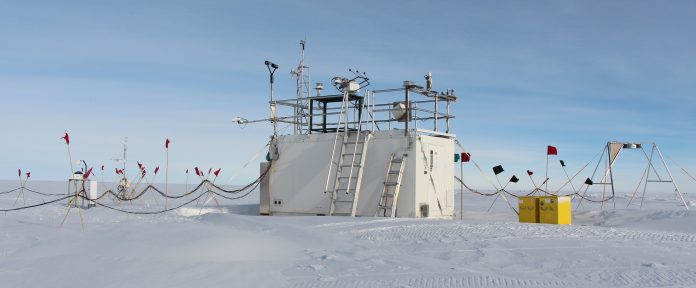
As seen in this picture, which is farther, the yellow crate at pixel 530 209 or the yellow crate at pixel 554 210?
the yellow crate at pixel 530 209

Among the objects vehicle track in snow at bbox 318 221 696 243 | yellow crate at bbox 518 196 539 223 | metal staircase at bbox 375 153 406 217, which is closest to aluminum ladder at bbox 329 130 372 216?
metal staircase at bbox 375 153 406 217

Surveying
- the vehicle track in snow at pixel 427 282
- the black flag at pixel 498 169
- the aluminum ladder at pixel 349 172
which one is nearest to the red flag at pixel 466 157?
the black flag at pixel 498 169

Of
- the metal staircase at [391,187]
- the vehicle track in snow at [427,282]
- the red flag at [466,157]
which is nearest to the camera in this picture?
the vehicle track in snow at [427,282]

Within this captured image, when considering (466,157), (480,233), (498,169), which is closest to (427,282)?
(480,233)

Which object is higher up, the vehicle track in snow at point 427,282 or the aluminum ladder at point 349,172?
the aluminum ladder at point 349,172

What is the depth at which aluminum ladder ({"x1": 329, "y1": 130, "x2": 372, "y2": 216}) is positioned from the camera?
1544 cm

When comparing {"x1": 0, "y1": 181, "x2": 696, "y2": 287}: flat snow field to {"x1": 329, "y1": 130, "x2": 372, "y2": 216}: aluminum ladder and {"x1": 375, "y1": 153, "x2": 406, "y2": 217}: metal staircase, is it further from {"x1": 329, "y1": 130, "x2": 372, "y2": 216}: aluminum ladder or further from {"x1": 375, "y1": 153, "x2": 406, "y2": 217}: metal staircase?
{"x1": 329, "y1": 130, "x2": 372, "y2": 216}: aluminum ladder

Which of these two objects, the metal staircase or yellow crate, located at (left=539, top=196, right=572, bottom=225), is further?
the metal staircase

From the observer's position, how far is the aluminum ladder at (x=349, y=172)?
15.4m

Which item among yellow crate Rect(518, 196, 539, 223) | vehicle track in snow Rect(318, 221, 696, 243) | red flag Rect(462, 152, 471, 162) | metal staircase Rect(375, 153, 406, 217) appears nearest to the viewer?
vehicle track in snow Rect(318, 221, 696, 243)

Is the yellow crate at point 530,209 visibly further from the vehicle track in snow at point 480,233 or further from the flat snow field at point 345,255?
the flat snow field at point 345,255

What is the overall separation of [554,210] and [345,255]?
27.2ft

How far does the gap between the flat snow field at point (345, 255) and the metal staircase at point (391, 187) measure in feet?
8.96

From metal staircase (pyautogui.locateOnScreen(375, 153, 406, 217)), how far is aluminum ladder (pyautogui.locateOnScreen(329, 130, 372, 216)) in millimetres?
712
